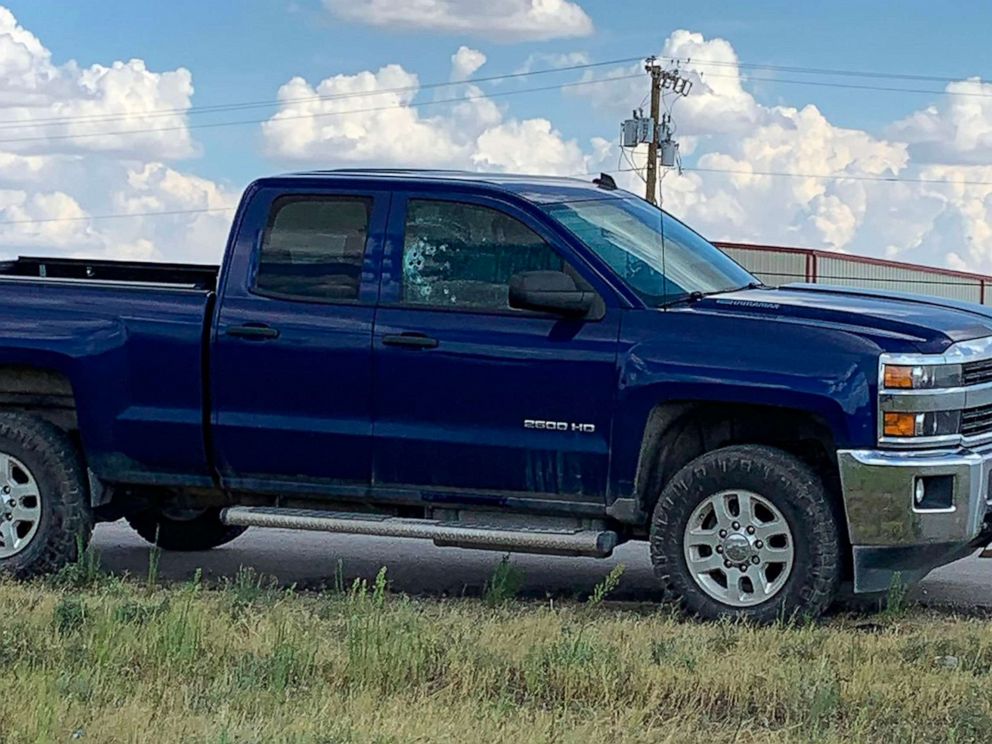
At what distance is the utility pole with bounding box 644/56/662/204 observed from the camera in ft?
159

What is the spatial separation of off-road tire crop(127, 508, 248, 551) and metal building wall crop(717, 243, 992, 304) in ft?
101

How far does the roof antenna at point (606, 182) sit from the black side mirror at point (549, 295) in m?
1.41

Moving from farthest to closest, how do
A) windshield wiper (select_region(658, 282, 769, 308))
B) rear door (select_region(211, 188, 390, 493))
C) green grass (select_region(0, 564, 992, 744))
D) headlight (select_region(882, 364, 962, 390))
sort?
rear door (select_region(211, 188, 390, 493)), windshield wiper (select_region(658, 282, 769, 308)), headlight (select_region(882, 364, 962, 390)), green grass (select_region(0, 564, 992, 744))

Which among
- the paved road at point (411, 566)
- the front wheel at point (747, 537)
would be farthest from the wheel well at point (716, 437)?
the paved road at point (411, 566)

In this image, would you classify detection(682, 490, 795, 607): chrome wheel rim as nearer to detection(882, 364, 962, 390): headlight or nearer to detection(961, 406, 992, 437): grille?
detection(882, 364, 962, 390): headlight

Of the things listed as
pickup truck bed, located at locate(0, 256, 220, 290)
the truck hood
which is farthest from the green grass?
pickup truck bed, located at locate(0, 256, 220, 290)

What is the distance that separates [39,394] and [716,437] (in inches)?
135

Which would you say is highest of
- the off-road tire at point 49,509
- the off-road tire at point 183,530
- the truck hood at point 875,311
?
the truck hood at point 875,311

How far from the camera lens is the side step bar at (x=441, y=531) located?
311 inches

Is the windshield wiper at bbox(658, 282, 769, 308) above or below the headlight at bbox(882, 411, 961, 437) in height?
above

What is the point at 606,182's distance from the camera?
30.7ft

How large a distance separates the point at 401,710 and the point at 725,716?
3.63 feet

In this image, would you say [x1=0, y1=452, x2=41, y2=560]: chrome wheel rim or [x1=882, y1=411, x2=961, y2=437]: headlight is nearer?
[x1=882, y1=411, x2=961, y2=437]: headlight

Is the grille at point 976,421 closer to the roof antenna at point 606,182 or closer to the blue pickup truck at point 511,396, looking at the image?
the blue pickup truck at point 511,396
